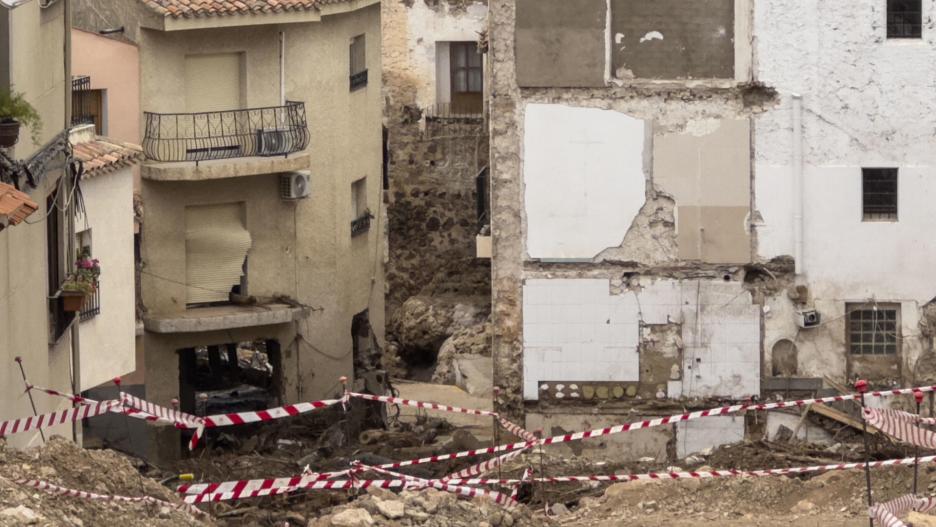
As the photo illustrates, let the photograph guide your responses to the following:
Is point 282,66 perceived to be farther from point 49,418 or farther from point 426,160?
point 49,418

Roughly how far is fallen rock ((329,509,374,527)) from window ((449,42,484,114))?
27605 mm

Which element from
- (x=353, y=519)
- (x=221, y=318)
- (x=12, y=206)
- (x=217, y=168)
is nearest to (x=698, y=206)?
(x=217, y=168)

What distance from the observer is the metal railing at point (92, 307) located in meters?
30.2

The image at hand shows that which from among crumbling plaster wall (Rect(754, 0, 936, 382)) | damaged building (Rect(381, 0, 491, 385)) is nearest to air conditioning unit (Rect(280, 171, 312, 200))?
damaged building (Rect(381, 0, 491, 385))

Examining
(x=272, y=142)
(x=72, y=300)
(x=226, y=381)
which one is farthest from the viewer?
(x=226, y=381)

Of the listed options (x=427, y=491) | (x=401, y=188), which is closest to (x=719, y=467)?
(x=427, y=491)

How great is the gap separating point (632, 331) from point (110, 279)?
6881mm

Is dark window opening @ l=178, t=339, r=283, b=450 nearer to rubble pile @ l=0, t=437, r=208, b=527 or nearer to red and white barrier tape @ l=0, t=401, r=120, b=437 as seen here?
red and white barrier tape @ l=0, t=401, r=120, b=437

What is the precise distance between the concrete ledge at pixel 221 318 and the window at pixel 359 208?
2.66 meters

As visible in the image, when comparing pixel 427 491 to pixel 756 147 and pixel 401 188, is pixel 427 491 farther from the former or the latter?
pixel 401 188

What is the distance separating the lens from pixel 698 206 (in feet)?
108

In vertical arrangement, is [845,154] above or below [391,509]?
above

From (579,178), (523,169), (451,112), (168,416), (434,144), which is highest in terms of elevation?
(451,112)

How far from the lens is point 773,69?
32531 millimetres
